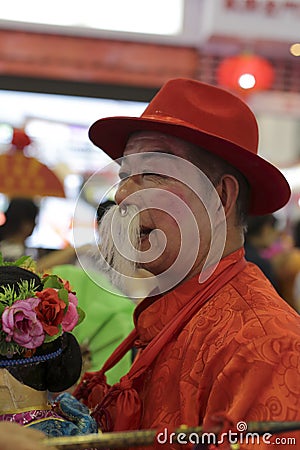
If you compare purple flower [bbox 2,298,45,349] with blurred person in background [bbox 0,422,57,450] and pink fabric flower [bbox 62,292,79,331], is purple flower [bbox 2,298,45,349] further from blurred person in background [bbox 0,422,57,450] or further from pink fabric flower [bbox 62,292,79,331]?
blurred person in background [bbox 0,422,57,450]

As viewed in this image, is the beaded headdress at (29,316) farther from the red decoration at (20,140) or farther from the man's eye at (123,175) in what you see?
the red decoration at (20,140)

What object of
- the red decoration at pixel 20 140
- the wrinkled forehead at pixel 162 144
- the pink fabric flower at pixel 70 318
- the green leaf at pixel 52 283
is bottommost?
the red decoration at pixel 20 140

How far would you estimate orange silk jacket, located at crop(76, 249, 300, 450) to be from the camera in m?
1.04

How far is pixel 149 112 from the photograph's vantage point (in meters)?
1.39

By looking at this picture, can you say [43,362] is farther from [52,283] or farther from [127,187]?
[127,187]

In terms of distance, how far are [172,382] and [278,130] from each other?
5030mm

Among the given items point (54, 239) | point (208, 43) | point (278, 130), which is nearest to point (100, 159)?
point (54, 239)

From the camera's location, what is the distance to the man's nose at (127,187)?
1.29 m

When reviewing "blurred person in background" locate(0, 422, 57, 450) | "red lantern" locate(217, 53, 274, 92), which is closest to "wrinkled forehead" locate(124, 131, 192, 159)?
"blurred person in background" locate(0, 422, 57, 450)

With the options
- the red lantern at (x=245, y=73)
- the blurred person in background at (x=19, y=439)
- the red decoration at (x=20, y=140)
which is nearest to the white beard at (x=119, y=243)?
the blurred person in background at (x=19, y=439)

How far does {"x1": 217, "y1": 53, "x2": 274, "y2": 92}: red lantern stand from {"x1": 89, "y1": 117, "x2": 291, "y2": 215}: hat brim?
3.12 metres

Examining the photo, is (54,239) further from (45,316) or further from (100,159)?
(45,316)

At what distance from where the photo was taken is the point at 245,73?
4535 mm

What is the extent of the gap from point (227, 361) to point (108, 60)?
3875 millimetres
